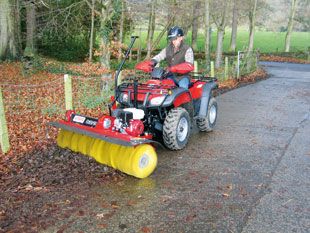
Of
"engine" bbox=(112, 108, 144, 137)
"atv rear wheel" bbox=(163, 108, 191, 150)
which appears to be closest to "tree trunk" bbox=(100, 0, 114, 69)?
"atv rear wheel" bbox=(163, 108, 191, 150)

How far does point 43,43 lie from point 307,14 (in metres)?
30.5

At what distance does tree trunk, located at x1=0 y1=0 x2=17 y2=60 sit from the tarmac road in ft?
42.0

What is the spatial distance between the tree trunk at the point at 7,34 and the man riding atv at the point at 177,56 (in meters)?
12.3

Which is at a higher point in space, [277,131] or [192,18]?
[192,18]

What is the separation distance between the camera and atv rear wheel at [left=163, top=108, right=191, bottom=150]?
6.19 m

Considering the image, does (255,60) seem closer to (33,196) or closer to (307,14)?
(33,196)

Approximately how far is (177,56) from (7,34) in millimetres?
13032

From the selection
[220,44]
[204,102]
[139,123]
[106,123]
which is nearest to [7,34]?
[220,44]

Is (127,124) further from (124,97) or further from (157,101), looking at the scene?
(124,97)

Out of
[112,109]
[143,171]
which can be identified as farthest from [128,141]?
[112,109]

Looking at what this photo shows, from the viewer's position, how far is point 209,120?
7.95m

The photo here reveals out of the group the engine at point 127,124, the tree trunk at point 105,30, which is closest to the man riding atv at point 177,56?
the engine at point 127,124

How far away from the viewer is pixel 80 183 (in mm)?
5039

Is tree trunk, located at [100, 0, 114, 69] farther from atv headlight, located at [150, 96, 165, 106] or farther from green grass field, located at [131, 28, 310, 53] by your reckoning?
green grass field, located at [131, 28, 310, 53]
